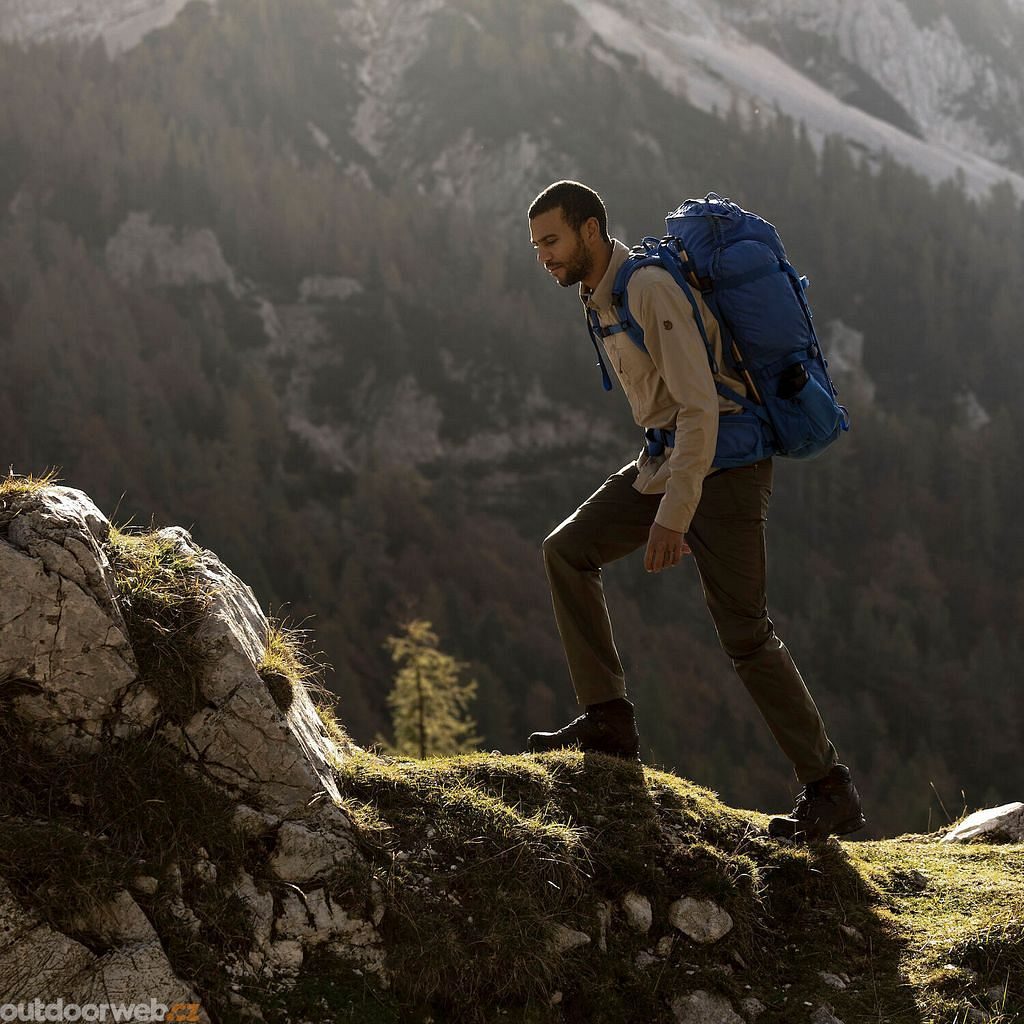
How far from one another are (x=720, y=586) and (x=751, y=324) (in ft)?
3.79

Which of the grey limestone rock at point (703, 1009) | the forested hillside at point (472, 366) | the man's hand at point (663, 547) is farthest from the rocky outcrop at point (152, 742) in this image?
the forested hillside at point (472, 366)

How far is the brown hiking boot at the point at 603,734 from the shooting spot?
18.6 feet

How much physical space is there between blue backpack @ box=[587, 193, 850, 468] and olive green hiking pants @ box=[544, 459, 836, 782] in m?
0.22

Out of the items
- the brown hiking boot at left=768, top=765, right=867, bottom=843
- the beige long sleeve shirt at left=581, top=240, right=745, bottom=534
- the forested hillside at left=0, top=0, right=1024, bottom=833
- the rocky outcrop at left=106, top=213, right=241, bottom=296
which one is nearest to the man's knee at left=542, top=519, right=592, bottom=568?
the beige long sleeve shirt at left=581, top=240, right=745, bottom=534

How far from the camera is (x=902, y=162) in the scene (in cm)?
13988

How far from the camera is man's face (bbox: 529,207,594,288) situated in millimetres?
4930

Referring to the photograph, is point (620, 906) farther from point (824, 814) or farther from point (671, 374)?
point (671, 374)

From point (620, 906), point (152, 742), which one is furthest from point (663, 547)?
point (152, 742)

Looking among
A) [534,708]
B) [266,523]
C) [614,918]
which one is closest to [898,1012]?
[614,918]

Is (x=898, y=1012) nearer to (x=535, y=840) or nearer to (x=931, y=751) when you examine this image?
(x=535, y=840)

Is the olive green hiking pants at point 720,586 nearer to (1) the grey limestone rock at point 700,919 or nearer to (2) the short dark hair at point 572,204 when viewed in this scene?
(1) the grey limestone rock at point 700,919

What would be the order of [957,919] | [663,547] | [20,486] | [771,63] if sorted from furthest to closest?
[771,63], [957,919], [663,547], [20,486]

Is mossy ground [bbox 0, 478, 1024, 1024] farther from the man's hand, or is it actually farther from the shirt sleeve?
the shirt sleeve

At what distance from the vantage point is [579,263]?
4957 mm
